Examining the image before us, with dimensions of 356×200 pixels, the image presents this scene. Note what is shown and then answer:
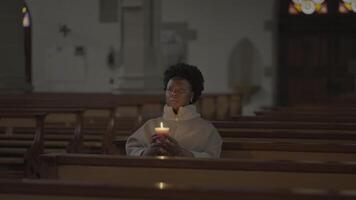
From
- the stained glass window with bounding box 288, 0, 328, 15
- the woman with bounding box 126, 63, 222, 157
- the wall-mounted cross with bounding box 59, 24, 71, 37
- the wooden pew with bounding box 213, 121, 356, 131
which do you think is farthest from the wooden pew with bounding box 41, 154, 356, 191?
the wall-mounted cross with bounding box 59, 24, 71, 37

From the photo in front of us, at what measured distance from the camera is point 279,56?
16562 mm

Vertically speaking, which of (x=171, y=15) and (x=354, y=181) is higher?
(x=171, y=15)

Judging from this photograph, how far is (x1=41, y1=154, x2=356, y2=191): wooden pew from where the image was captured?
7.80ft

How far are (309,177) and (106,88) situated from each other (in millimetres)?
14809

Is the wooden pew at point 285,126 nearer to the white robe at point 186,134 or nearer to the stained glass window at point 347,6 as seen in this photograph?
the white robe at point 186,134

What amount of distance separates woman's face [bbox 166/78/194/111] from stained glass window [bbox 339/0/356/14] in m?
13.8

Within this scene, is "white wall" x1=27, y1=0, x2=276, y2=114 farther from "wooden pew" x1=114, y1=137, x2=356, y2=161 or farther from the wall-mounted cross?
"wooden pew" x1=114, y1=137, x2=356, y2=161


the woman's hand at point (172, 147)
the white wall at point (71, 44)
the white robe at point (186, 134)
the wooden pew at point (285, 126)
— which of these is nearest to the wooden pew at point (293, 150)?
the white robe at point (186, 134)

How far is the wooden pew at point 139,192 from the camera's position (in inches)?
68.5

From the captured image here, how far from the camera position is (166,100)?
11.4 ft

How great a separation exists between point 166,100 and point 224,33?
1311 cm

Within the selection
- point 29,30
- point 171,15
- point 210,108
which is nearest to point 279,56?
point 171,15

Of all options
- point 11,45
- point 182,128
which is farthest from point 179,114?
point 11,45

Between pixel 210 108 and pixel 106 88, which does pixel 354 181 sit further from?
pixel 106 88
